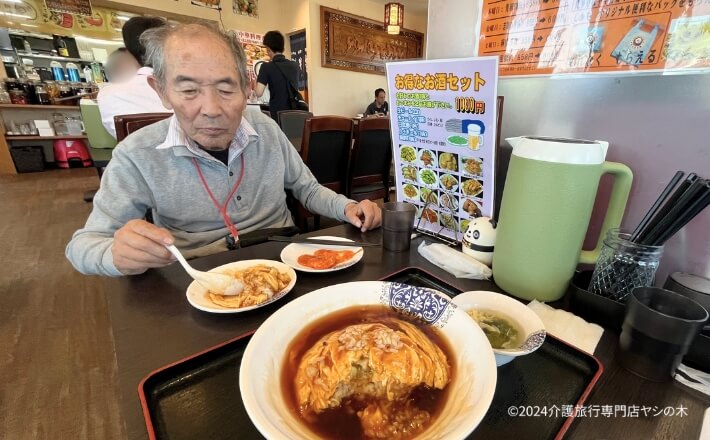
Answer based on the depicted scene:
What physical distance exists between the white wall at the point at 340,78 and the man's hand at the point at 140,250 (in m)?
6.59

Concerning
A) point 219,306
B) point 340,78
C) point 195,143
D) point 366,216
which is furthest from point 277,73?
point 219,306

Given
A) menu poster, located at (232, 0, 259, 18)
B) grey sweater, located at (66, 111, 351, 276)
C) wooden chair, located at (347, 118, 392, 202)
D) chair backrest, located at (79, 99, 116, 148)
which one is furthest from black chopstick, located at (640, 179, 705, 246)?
menu poster, located at (232, 0, 259, 18)

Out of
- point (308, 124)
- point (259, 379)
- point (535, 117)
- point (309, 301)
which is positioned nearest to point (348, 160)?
point (308, 124)

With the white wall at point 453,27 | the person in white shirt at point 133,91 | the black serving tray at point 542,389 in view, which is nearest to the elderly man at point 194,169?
the white wall at point 453,27

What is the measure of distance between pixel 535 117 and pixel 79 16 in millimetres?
8338

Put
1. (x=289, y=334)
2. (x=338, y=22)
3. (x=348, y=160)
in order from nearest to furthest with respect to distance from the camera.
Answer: (x=289, y=334)
(x=348, y=160)
(x=338, y=22)

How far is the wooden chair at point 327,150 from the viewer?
2.44 metres

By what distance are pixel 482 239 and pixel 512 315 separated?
0.30m

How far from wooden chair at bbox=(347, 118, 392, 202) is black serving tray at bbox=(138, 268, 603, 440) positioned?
2.39 meters

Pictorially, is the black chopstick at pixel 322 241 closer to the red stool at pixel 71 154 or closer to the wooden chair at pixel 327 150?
the wooden chair at pixel 327 150

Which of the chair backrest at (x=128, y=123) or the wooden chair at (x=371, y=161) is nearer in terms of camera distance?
the chair backrest at (x=128, y=123)

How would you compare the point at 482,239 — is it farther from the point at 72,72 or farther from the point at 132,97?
the point at 72,72

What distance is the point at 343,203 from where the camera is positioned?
4.99 ft

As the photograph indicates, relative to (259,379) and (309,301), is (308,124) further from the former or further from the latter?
(259,379)
